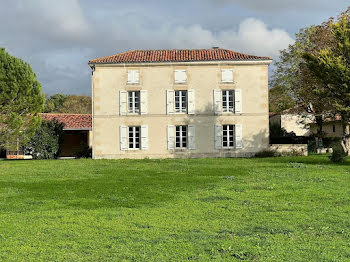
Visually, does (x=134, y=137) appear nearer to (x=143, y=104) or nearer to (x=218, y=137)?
(x=143, y=104)

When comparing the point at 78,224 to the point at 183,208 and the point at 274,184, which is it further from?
the point at 274,184

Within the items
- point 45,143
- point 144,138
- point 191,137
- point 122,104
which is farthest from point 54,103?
A: point 191,137

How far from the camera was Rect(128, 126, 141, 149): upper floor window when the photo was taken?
26.9 meters

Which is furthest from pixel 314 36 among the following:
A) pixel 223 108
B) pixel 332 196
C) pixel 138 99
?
pixel 332 196

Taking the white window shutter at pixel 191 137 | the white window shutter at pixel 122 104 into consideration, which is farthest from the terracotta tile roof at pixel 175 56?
the white window shutter at pixel 191 137

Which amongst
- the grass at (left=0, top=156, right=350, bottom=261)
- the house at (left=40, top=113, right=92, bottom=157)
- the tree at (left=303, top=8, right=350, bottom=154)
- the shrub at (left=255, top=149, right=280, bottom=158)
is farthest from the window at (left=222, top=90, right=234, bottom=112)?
the grass at (left=0, top=156, right=350, bottom=261)

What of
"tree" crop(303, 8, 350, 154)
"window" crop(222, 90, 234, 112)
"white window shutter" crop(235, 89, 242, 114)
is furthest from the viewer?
"window" crop(222, 90, 234, 112)

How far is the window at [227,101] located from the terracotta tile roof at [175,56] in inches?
88.7

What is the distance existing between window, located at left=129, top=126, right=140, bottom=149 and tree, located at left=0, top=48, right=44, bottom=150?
19.6ft

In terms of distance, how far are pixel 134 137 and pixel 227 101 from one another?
6.71 meters

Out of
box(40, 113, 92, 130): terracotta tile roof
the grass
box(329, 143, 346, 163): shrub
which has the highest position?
box(40, 113, 92, 130): terracotta tile roof

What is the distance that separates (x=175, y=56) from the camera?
27391 millimetres

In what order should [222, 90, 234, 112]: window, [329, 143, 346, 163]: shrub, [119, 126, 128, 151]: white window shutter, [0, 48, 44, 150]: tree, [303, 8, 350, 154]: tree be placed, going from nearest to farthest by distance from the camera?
[303, 8, 350, 154]: tree → [329, 143, 346, 163]: shrub → [0, 48, 44, 150]: tree → [119, 126, 128, 151]: white window shutter → [222, 90, 234, 112]: window

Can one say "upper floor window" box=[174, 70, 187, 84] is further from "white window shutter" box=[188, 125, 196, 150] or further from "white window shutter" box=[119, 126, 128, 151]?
"white window shutter" box=[119, 126, 128, 151]
